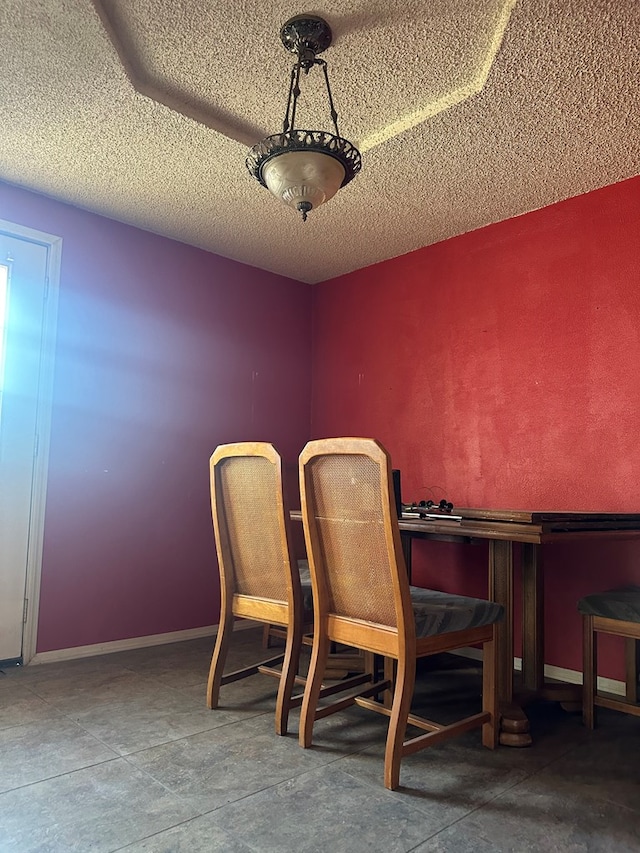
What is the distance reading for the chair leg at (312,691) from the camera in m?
1.98

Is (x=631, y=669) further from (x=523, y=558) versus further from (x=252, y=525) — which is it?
(x=252, y=525)

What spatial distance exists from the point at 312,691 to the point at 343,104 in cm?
225

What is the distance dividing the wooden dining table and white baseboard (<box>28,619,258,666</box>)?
141 centimetres

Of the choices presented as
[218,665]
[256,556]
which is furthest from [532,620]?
[218,665]

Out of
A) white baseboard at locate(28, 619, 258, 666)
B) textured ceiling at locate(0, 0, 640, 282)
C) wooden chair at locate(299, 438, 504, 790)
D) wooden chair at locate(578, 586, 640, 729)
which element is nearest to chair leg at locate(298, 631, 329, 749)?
wooden chair at locate(299, 438, 504, 790)

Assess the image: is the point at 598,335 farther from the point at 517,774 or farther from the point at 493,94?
the point at 517,774

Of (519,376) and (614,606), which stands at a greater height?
(519,376)

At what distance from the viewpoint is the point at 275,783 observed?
1729 mm

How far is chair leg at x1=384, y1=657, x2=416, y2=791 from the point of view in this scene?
5.58 feet

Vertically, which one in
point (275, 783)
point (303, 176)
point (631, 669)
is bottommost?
point (275, 783)

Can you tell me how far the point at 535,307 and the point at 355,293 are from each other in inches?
55.6

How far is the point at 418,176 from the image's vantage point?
9.59ft

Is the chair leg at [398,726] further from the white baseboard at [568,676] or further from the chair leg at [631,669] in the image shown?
the white baseboard at [568,676]

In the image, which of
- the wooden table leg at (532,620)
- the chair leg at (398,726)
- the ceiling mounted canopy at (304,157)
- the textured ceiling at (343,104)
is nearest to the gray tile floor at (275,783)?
the chair leg at (398,726)
